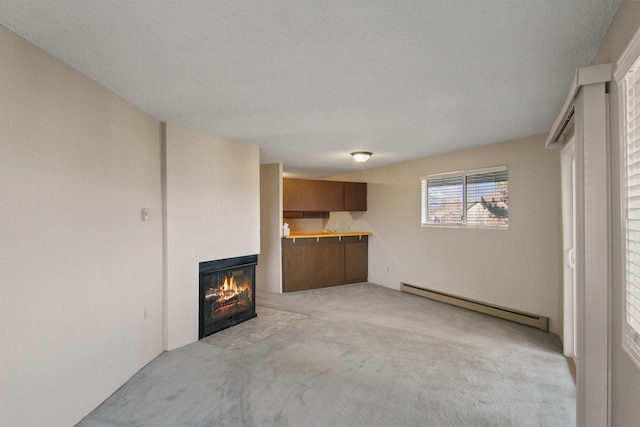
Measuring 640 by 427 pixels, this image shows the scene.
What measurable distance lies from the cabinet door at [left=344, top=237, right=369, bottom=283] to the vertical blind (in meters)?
5.14

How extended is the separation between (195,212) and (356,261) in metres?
3.85

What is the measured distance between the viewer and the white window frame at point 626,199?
137cm

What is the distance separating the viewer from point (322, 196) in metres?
6.36

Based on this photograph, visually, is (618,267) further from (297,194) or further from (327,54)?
(297,194)

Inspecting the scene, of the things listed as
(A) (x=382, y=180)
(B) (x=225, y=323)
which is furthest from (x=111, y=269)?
(A) (x=382, y=180)

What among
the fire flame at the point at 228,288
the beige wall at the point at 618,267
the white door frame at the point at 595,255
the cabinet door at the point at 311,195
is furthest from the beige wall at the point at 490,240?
the fire flame at the point at 228,288

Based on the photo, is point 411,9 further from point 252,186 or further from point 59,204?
point 252,186

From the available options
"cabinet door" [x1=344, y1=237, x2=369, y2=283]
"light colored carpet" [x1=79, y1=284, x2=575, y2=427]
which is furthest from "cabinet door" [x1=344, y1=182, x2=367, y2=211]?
"light colored carpet" [x1=79, y1=284, x2=575, y2=427]

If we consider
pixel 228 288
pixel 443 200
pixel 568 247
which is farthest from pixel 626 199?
pixel 228 288

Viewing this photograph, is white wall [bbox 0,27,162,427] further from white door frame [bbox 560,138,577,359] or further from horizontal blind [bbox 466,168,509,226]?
horizontal blind [bbox 466,168,509,226]

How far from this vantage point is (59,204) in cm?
Answer: 204

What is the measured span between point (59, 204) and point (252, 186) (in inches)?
102

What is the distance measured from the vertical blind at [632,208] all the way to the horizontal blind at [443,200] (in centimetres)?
348

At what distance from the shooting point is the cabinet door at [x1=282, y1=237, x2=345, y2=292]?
5938 mm
